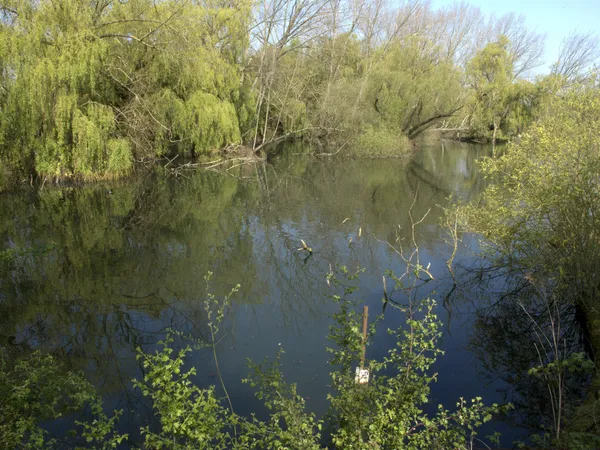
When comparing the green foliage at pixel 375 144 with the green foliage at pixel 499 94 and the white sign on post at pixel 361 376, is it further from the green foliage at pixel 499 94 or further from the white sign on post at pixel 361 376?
the white sign on post at pixel 361 376

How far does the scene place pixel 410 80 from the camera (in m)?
28.5

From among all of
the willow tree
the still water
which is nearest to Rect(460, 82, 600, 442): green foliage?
the still water

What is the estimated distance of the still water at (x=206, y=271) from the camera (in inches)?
237

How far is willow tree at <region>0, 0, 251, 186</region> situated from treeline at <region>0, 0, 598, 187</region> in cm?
4

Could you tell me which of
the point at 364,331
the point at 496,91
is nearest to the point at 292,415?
the point at 364,331

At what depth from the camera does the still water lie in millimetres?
6008

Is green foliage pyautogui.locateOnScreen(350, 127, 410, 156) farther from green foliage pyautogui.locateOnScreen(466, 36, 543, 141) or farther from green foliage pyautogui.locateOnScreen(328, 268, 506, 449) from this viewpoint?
green foliage pyautogui.locateOnScreen(328, 268, 506, 449)

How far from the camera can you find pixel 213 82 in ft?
67.3

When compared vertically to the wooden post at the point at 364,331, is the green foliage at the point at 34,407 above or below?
below

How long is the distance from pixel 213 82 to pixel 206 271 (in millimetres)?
13591

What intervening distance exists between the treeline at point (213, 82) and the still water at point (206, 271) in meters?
2.06

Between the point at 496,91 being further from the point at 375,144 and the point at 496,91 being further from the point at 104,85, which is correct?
the point at 104,85

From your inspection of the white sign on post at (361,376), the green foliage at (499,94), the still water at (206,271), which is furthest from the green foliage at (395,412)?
the green foliage at (499,94)

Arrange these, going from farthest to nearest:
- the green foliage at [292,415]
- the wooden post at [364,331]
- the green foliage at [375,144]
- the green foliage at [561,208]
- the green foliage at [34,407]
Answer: the green foliage at [375,144] → the green foliage at [561,208] → the wooden post at [364,331] → the green foliage at [34,407] → the green foliage at [292,415]
